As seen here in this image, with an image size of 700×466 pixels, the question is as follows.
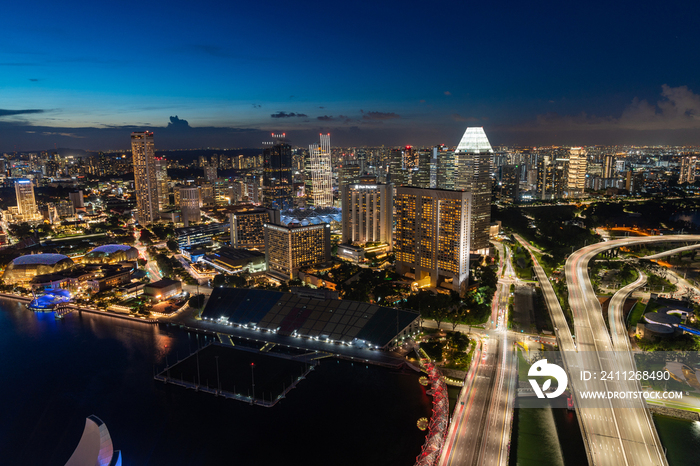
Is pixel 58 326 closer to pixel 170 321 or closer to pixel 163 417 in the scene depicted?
pixel 170 321

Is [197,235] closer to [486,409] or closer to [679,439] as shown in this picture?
Answer: [486,409]

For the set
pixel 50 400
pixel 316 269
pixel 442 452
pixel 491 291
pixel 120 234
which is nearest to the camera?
pixel 442 452

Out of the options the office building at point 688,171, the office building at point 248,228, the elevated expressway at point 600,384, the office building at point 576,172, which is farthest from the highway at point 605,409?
the office building at point 688,171

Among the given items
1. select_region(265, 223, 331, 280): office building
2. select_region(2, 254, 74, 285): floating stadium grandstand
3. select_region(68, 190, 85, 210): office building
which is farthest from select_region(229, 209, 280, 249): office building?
select_region(68, 190, 85, 210): office building

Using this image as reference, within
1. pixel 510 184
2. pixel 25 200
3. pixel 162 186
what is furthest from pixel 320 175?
pixel 25 200

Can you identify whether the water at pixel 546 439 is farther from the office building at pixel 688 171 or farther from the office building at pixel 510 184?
the office building at pixel 688 171

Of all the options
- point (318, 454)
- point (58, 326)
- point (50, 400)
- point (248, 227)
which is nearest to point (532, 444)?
point (318, 454)
